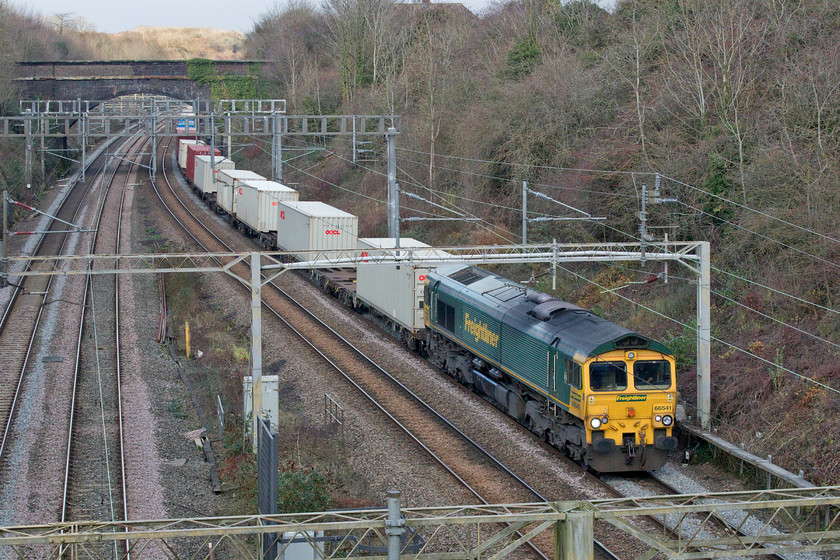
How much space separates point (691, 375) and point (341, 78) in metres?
48.7

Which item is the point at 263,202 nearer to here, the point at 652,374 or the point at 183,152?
the point at 652,374

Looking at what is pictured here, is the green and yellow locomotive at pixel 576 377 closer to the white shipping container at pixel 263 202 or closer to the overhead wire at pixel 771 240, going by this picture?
the overhead wire at pixel 771 240

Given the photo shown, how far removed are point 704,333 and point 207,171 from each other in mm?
42299

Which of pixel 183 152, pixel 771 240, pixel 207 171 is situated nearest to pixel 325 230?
pixel 771 240

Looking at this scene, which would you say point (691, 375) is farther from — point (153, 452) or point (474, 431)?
point (153, 452)

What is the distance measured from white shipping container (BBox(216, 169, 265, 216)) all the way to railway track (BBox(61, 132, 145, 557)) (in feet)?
37.8

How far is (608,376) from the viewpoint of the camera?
17.3m

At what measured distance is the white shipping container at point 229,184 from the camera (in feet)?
161

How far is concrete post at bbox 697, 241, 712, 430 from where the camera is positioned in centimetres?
1986

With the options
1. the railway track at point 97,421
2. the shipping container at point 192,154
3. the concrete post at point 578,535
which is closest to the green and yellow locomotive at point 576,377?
the concrete post at point 578,535

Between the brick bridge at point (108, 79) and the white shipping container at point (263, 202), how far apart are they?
33370 millimetres

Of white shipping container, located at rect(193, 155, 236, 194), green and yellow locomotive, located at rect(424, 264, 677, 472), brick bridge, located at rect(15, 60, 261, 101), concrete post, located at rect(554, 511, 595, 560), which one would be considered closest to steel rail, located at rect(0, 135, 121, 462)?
white shipping container, located at rect(193, 155, 236, 194)

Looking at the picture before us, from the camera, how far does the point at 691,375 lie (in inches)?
857

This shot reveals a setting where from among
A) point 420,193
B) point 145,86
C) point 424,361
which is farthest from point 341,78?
point 424,361
